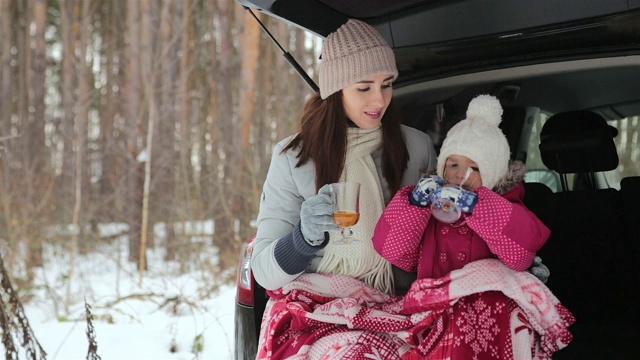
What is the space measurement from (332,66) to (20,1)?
1658 cm

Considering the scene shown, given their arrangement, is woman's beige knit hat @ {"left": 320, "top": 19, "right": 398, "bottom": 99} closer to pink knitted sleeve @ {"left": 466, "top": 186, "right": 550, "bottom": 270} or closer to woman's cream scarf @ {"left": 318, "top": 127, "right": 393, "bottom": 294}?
woman's cream scarf @ {"left": 318, "top": 127, "right": 393, "bottom": 294}

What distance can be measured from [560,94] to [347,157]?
2.99 ft

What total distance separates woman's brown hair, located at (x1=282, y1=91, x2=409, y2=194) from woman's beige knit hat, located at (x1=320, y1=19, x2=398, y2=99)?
0.25ft

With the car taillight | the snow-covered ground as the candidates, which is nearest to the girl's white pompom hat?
the car taillight

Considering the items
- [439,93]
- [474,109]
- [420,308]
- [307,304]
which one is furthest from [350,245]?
[439,93]

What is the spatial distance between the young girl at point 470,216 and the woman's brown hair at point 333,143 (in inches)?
9.1

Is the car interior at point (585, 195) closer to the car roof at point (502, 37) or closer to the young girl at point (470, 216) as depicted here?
the car roof at point (502, 37)

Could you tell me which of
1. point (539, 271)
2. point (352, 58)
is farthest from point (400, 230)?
point (352, 58)

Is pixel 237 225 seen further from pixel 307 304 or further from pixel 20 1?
pixel 20 1

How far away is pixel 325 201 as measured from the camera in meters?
2.29

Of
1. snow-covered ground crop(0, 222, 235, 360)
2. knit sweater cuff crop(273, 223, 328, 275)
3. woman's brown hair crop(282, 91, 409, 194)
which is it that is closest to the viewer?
knit sweater cuff crop(273, 223, 328, 275)

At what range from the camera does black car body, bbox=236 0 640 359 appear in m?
2.65

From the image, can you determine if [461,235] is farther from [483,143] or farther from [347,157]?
[347,157]

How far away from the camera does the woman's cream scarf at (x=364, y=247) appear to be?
2602mm
